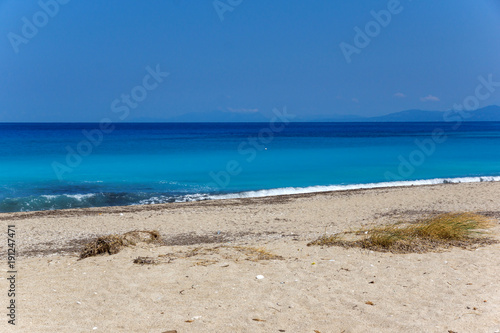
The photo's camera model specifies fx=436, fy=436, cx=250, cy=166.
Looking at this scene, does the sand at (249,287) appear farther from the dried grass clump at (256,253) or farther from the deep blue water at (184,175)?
the deep blue water at (184,175)

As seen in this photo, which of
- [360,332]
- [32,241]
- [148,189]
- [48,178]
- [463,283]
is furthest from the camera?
[48,178]

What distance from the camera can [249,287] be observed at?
562 centimetres

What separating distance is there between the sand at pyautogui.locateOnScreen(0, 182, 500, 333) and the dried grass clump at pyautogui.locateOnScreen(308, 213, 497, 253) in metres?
0.29

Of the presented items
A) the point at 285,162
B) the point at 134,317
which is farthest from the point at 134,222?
the point at 285,162

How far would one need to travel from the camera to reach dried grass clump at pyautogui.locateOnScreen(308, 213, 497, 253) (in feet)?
24.3

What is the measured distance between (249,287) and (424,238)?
3.76 m

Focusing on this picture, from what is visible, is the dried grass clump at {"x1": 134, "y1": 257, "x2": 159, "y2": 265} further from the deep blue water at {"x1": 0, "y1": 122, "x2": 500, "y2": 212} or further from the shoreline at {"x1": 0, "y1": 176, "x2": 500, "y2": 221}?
the deep blue water at {"x1": 0, "y1": 122, "x2": 500, "y2": 212}

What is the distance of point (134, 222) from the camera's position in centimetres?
1167

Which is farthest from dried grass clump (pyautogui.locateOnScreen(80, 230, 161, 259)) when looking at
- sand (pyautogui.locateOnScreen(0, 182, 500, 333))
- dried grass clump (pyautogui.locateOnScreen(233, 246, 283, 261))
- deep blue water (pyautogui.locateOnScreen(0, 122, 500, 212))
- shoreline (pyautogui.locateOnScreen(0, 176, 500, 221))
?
deep blue water (pyautogui.locateOnScreen(0, 122, 500, 212))

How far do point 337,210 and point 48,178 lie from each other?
17051mm

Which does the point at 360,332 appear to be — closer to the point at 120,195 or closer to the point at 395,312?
the point at 395,312

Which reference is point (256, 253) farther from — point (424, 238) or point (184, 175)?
point (184, 175)

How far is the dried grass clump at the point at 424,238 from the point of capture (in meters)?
7.40

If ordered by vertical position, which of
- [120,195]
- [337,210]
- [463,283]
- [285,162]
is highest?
[285,162]
